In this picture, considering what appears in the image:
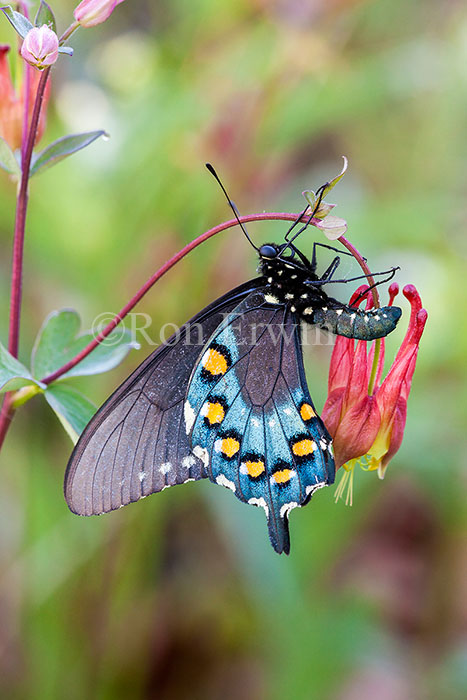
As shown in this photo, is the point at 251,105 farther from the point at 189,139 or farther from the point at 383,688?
the point at 383,688

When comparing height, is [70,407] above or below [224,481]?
above

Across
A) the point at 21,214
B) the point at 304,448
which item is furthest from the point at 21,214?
the point at 304,448

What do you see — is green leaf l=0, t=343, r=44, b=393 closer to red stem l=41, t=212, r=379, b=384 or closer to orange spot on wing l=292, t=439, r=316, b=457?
red stem l=41, t=212, r=379, b=384

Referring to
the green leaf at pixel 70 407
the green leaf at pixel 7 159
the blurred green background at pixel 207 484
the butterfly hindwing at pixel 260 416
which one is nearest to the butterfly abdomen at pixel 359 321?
the butterfly hindwing at pixel 260 416

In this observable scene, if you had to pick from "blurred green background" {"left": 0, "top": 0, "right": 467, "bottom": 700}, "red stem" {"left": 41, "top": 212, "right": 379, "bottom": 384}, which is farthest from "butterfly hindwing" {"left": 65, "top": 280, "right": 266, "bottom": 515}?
"blurred green background" {"left": 0, "top": 0, "right": 467, "bottom": 700}

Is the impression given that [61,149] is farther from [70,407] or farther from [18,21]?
[70,407]
